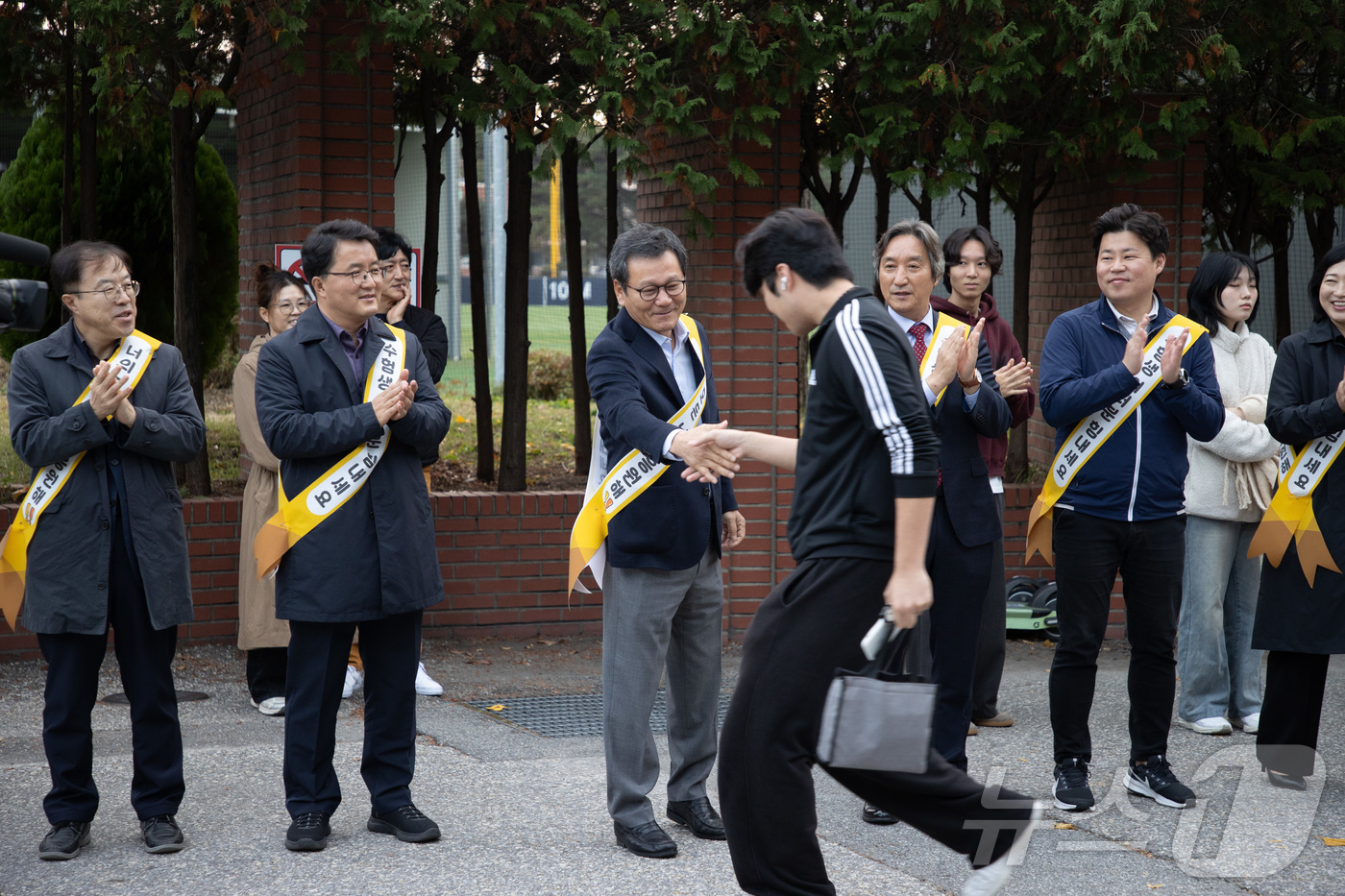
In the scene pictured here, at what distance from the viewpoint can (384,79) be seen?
718 centimetres

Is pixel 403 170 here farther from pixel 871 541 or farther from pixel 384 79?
pixel 871 541

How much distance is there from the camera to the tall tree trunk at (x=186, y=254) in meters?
7.73

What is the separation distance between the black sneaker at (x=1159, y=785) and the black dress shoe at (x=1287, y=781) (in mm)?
366

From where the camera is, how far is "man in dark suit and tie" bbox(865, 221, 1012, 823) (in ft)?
16.1

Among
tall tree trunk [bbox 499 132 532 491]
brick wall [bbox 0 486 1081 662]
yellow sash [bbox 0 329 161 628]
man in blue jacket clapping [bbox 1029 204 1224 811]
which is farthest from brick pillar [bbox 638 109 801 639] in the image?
yellow sash [bbox 0 329 161 628]

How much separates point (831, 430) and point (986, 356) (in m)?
1.85

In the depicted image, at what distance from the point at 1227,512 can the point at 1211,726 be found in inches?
37.7

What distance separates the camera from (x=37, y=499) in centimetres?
446

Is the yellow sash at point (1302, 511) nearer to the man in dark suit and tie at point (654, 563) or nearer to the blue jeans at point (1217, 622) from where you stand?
the blue jeans at point (1217, 622)

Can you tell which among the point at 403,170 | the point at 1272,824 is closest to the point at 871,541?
the point at 1272,824

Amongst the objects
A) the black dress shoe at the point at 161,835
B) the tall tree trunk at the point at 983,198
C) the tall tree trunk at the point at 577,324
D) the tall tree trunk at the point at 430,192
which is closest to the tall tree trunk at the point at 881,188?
the tall tree trunk at the point at 983,198

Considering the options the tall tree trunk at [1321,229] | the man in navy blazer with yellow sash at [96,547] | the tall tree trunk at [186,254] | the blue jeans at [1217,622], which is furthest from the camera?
the tall tree trunk at [1321,229]

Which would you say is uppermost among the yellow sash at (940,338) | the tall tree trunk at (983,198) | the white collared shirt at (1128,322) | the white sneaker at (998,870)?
the tall tree trunk at (983,198)

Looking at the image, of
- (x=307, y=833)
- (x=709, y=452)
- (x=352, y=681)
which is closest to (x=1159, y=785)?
(x=709, y=452)
